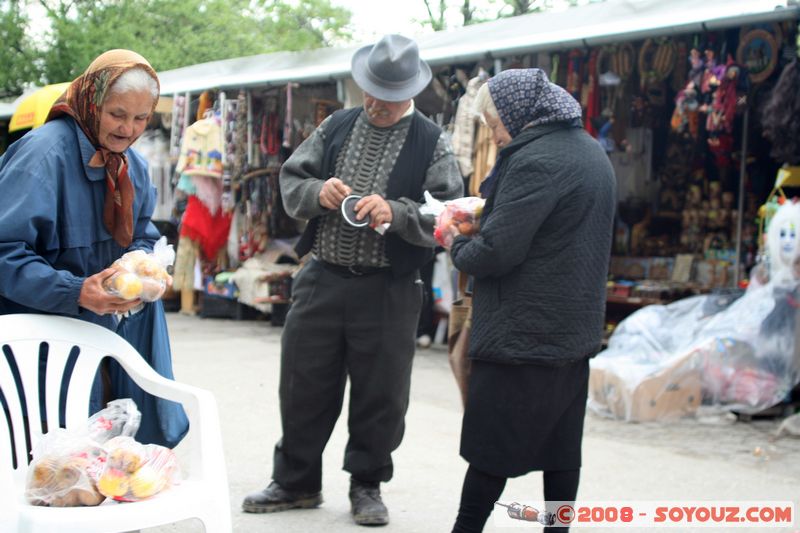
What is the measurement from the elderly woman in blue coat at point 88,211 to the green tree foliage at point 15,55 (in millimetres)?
16118

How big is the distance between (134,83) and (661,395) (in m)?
4.46

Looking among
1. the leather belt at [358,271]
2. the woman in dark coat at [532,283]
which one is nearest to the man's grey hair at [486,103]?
the woman in dark coat at [532,283]

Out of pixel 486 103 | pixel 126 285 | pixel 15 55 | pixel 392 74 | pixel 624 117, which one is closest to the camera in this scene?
pixel 126 285

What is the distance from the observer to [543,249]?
307 cm

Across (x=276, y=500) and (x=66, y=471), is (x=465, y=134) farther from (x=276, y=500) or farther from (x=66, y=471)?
(x=66, y=471)

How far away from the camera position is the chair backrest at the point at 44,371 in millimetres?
2797

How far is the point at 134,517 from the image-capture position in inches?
98.0

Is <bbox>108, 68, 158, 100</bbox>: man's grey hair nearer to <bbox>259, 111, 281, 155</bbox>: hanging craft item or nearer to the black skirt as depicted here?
the black skirt

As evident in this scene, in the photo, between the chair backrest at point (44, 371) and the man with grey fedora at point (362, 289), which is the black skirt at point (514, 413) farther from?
the chair backrest at point (44, 371)

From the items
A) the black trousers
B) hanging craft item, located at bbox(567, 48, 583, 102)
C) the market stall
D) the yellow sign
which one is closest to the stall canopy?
the market stall

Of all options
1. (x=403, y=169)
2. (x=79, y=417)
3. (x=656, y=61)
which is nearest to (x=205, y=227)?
(x=656, y=61)

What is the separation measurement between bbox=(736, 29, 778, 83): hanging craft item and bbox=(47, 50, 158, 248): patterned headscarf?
525 cm

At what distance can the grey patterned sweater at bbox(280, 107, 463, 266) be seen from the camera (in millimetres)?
3961

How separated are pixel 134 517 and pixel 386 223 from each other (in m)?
1.66
